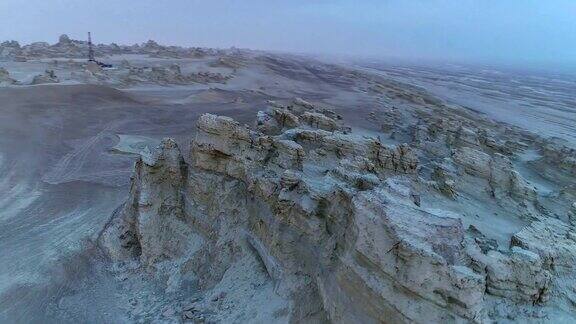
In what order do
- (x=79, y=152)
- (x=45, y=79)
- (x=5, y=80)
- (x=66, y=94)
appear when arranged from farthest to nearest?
(x=45, y=79), (x=5, y=80), (x=66, y=94), (x=79, y=152)

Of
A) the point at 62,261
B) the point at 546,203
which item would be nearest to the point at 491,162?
the point at 546,203

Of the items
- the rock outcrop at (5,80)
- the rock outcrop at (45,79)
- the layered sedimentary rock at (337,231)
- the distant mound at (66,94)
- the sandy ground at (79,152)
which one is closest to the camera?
the layered sedimentary rock at (337,231)

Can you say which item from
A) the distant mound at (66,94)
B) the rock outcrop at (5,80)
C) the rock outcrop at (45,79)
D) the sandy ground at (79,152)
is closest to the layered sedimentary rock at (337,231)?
the sandy ground at (79,152)

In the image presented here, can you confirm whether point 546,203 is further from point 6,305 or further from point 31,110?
point 31,110

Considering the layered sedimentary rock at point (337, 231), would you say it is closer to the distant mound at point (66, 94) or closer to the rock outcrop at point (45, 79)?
the distant mound at point (66, 94)

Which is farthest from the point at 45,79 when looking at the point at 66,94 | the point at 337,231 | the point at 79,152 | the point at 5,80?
the point at 337,231

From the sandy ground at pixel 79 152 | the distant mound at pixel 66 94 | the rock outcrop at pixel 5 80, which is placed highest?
the rock outcrop at pixel 5 80

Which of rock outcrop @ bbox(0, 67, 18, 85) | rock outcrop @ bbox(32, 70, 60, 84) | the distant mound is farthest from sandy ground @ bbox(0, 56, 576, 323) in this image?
rock outcrop @ bbox(0, 67, 18, 85)

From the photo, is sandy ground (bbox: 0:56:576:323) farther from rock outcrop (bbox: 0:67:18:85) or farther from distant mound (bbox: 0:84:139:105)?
rock outcrop (bbox: 0:67:18:85)

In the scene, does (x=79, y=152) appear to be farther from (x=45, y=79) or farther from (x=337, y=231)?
(x=45, y=79)
